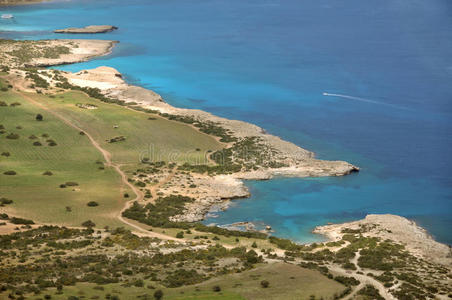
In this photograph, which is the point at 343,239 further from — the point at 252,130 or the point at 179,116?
the point at 179,116

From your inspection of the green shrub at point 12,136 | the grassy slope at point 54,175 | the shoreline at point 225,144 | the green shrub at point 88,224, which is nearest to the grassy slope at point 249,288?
the shoreline at point 225,144

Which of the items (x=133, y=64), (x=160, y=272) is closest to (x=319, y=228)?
(x=160, y=272)

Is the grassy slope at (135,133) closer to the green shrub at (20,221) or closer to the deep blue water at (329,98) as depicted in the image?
the deep blue water at (329,98)

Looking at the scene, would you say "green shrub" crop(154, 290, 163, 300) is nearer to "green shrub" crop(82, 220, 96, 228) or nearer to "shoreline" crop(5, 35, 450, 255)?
"green shrub" crop(82, 220, 96, 228)

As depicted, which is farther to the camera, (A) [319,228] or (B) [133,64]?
(B) [133,64]

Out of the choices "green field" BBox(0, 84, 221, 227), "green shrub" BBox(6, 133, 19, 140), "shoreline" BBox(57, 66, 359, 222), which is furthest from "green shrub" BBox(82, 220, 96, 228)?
"green shrub" BBox(6, 133, 19, 140)

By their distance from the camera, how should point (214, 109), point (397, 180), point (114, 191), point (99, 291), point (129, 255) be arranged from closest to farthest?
point (99, 291), point (129, 255), point (114, 191), point (397, 180), point (214, 109)

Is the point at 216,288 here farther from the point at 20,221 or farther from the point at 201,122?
the point at 201,122
